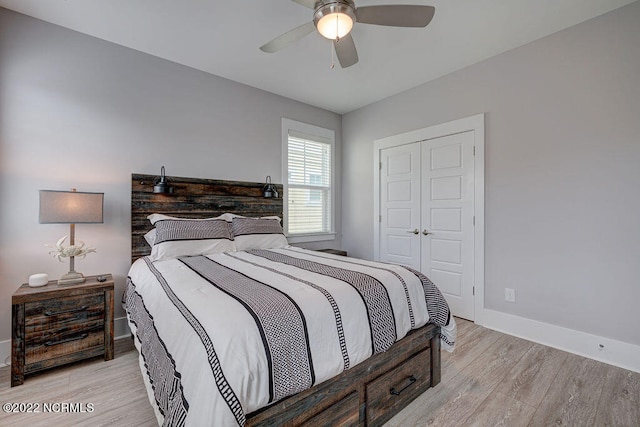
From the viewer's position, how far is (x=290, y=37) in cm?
197

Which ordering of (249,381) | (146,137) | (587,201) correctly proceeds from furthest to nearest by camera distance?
(146,137)
(587,201)
(249,381)

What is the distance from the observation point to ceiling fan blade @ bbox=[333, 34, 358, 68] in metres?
2.00

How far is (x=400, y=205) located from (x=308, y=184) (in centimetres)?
136

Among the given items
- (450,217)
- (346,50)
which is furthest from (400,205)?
(346,50)

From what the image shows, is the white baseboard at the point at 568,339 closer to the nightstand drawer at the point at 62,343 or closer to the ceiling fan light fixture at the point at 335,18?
the ceiling fan light fixture at the point at 335,18

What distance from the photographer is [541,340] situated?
2564 millimetres

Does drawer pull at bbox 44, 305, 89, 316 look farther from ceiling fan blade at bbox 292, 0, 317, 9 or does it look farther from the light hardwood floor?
ceiling fan blade at bbox 292, 0, 317, 9

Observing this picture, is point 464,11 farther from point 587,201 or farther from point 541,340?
point 541,340

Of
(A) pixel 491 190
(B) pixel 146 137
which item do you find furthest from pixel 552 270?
(B) pixel 146 137

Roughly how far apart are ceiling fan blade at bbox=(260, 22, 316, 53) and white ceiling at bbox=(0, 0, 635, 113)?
36cm

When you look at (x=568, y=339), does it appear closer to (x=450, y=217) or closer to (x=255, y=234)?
(x=450, y=217)

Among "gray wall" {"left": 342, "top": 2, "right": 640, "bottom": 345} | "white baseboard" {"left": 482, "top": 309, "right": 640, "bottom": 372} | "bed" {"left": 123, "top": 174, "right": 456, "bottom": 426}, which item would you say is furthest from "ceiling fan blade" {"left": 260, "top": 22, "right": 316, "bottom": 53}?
"white baseboard" {"left": 482, "top": 309, "right": 640, "bottom": 372}

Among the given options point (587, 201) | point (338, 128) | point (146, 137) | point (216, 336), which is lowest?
point (216, 336)

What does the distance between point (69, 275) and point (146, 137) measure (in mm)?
1410
